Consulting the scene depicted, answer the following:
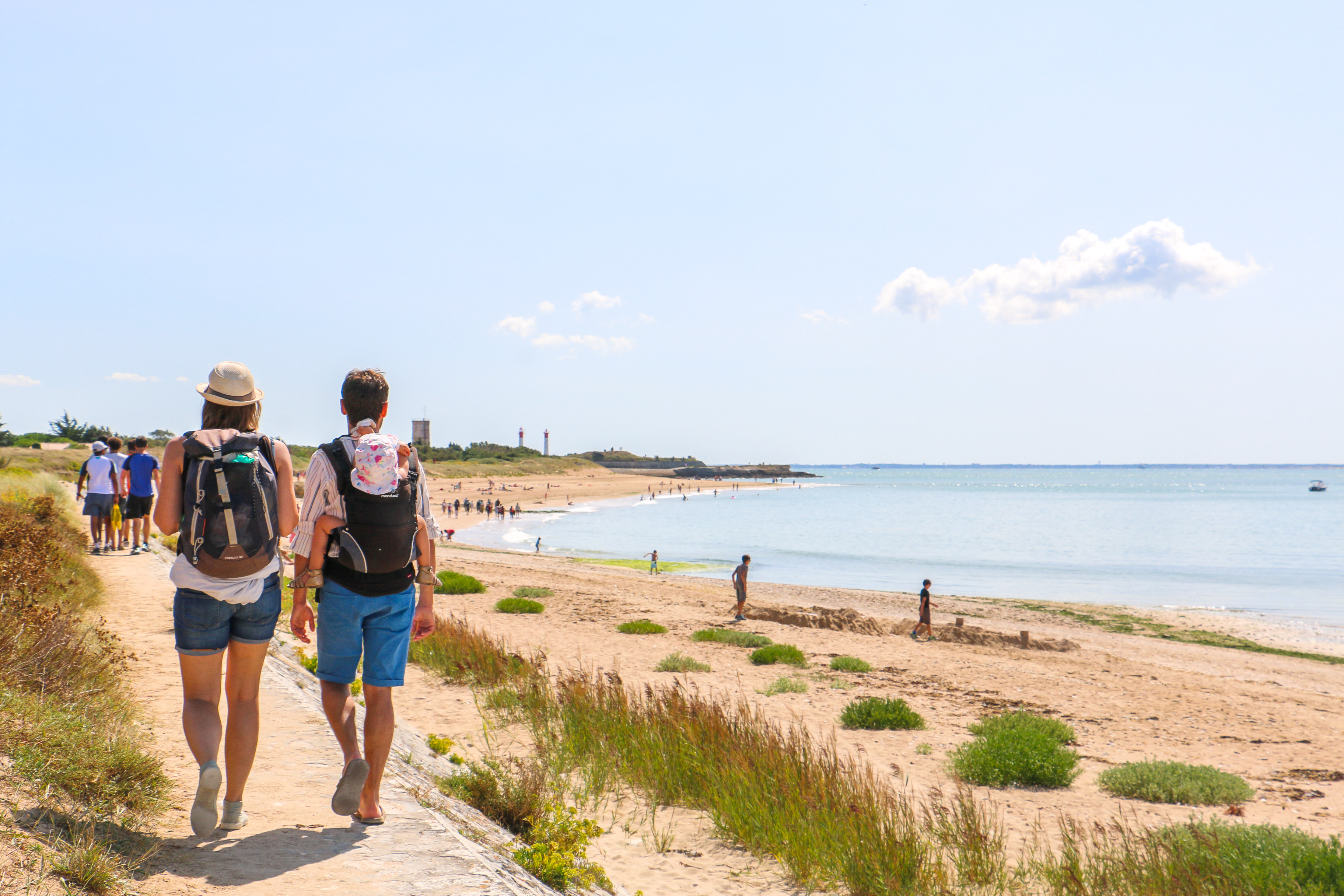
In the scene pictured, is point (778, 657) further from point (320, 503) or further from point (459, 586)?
point (320, 503)

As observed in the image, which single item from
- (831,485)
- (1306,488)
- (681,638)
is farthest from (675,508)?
(1306,488)

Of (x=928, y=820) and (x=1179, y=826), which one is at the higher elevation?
(x=928, y=820)

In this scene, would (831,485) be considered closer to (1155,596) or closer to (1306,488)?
(1306,488)

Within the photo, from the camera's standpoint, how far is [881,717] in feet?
32.1

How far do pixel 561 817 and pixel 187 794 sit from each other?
1862 mm

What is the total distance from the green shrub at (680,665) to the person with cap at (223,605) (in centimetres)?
896

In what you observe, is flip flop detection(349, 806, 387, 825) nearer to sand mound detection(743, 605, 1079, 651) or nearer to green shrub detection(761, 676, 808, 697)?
green shrub detection(761, 676, 808, 697)

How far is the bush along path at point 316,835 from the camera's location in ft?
10.2

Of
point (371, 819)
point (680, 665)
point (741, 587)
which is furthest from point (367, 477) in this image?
point (741, 587)

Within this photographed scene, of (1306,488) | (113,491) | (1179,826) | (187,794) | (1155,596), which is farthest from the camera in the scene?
(1306,488)

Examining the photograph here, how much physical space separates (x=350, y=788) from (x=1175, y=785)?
772 centimetres

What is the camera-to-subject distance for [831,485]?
A: 173750 millimetres

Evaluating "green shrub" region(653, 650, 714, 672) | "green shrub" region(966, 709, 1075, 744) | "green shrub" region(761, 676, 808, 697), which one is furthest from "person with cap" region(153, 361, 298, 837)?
"green shrub" region(653, 650, 714, 672)

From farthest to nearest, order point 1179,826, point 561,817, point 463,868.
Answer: point 1179,826 < point 561,817 < point 463,868
